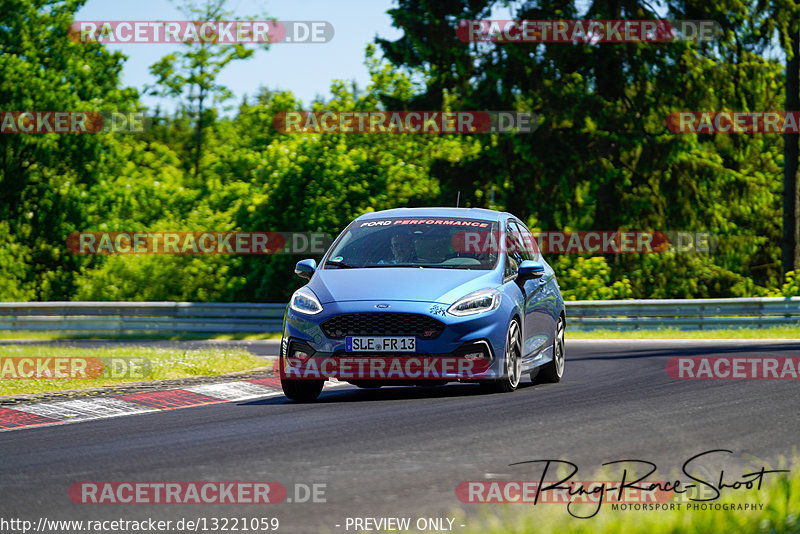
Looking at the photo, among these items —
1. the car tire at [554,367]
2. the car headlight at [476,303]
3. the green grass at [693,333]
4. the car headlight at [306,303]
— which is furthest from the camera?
the green grass at [693,333]

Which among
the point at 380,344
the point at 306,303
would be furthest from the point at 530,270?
the point at 306,303

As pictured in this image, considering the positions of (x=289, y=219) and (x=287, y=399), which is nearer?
(x=287, y=399)

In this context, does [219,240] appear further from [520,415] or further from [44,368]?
[520,415]

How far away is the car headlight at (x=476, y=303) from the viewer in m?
10.1

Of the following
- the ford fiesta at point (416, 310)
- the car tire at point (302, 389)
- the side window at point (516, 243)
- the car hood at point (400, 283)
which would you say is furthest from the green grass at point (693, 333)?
the car tire at point (302, 389)

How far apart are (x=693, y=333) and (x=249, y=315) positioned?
404 inches

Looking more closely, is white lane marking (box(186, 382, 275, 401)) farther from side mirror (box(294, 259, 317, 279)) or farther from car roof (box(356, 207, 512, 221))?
car roof (box(356, 207, 512, 221))

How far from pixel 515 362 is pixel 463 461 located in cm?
405

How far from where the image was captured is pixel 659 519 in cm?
481

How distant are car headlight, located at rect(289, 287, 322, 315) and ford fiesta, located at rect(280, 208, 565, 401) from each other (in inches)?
0.5

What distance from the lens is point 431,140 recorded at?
3519 cm

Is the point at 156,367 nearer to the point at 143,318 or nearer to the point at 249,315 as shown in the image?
the point at 249,315

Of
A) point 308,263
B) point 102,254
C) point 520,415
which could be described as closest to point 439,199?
point 102,254

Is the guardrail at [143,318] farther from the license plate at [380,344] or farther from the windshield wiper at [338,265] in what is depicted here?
the license plate at [380,344]
